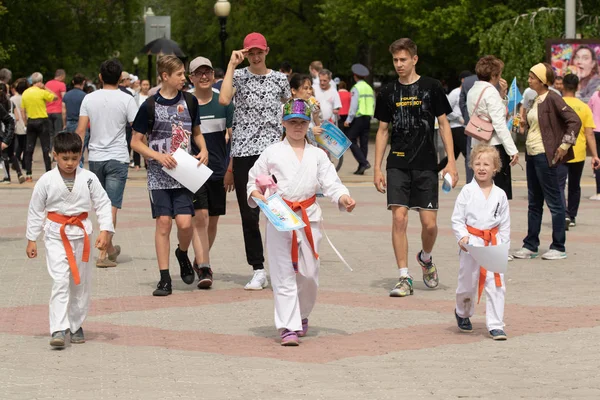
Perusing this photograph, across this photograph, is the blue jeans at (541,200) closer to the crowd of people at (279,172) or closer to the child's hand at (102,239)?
the crowd of people at (279,172)

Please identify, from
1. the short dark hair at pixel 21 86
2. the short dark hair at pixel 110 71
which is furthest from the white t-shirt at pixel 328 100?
the short dark hair at pixel 110 71

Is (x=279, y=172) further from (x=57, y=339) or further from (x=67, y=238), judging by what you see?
(x=57, y=339)

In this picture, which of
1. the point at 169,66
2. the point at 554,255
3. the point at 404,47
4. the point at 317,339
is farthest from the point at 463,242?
the point at 554,255

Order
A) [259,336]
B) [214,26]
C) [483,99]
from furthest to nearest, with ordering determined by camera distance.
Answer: [214,26] → [483,99] → [259,336]

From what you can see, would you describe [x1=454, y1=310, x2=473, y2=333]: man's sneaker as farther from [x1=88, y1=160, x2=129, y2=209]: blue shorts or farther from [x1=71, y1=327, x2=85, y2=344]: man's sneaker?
[x1=88, y1=160, x2=129, y2=209]: blue shorts

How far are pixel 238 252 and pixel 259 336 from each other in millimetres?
4394

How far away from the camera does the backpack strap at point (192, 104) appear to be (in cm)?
984

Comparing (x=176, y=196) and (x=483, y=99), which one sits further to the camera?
(x=483, y=99)

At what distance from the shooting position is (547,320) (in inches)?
338

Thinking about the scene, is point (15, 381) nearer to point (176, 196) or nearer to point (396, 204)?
point (176, 196)

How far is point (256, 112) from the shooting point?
1003 cm

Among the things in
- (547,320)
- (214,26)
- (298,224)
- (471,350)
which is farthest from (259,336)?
(214,26)

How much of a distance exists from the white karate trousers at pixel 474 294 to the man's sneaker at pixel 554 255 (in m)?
3.91

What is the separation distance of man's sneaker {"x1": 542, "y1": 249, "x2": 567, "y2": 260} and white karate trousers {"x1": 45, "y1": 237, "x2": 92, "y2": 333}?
5334 millimetres
